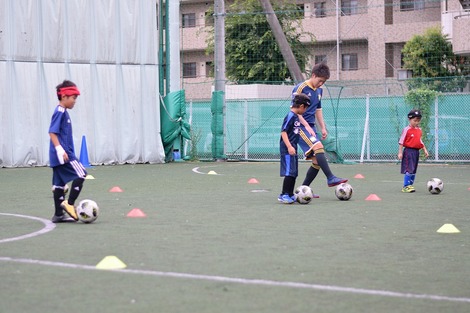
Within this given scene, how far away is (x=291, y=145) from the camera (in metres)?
13.0

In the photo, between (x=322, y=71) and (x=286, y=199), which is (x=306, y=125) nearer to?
(x=322, y=71)

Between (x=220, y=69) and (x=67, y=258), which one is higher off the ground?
(x=220, y=69)

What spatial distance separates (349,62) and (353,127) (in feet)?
86.3

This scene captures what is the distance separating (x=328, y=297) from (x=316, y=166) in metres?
7.92

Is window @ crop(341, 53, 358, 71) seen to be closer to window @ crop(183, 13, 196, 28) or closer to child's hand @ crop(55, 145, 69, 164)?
window @ crop(183, 13, 196, 28)

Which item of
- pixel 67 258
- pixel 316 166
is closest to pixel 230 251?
pixel 67 258

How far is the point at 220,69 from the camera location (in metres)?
27.8

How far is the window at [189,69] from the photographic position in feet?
196

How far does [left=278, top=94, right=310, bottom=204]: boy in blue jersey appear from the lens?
42.5 feet

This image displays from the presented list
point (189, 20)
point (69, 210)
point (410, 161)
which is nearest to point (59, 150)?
point (69, 210)

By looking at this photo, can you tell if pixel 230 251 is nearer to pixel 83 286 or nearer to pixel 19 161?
pixel 83 286

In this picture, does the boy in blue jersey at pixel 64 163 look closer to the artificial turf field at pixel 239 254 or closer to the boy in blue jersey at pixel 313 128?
the artificial turf field at pixel 239 254

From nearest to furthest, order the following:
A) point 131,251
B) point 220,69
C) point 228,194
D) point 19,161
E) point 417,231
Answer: point 131,251 < point 417,231 < point 228,194 < point 19,161 < point 220,69

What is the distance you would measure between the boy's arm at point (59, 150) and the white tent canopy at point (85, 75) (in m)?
13.8
